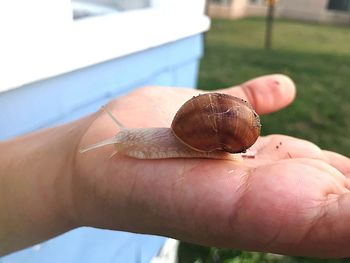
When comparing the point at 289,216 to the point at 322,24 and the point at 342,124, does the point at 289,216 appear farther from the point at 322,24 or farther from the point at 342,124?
the point at 322,24

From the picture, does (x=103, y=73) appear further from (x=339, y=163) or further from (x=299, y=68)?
(x=299, y=68)

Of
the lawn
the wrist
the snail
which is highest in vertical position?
the snail

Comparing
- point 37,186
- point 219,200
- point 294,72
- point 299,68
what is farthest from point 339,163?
point 299,68

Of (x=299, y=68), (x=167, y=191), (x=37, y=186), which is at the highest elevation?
(x=167, y=191)

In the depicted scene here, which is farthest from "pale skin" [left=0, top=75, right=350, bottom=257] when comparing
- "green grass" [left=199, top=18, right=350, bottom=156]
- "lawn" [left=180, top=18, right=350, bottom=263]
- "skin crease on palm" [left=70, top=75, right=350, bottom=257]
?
"green grass" [left=199, top=18, right=350, bottom=156]

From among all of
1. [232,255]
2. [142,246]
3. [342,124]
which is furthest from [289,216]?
[342,124]

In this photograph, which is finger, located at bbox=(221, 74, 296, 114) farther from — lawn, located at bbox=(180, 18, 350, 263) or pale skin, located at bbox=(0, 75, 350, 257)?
lawn, located at bbox=(180, 18, 350, 263)
